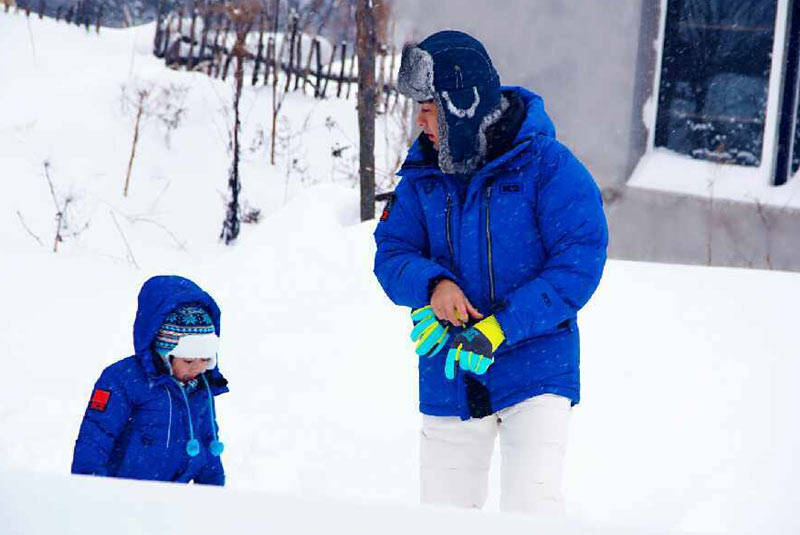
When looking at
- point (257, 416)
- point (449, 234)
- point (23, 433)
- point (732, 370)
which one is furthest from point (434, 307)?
point (23, 433)

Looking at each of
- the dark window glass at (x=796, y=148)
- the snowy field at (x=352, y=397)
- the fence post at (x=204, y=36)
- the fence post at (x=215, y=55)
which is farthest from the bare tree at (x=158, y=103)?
the dark window glass at (x=796, y=148)

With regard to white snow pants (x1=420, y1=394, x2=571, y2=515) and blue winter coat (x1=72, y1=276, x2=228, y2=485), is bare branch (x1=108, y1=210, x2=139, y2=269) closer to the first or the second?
blue winter coat (x1=72, y1=276, x2=228, y2=485)

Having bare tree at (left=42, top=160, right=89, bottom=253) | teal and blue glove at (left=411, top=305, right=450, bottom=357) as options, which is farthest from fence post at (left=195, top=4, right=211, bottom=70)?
teal and blue glove at (left=411, top=305, right=450, bottom=357)

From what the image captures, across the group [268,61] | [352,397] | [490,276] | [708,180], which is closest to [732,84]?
[708,180]

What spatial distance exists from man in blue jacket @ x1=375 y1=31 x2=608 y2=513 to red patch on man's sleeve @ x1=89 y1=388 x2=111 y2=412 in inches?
28.6

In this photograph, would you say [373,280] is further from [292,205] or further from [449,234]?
[449,234]

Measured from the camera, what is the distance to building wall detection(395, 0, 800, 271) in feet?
24.1

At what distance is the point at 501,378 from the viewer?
8.70 ft

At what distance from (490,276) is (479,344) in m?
0.18

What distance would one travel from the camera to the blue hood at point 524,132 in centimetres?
262

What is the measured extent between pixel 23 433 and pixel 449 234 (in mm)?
3573

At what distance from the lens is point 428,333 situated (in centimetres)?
269

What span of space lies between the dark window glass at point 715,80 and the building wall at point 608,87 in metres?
0.17

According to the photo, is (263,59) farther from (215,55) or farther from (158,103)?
(158,103)
